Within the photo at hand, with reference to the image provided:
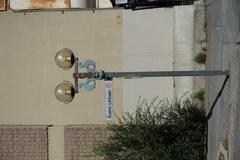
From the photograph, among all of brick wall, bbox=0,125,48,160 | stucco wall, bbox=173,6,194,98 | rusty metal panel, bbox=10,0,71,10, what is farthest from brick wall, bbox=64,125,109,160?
rusty metal panel, bbox=10,0,71,10

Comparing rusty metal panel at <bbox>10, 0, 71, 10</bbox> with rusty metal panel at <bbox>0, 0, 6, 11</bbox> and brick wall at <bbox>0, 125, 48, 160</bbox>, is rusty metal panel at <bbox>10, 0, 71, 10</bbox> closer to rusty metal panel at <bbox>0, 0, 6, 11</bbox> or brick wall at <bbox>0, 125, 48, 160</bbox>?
rusty metal panel at <bbox>0, 0, 6, 11</bbox>

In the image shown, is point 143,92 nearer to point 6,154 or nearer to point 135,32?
point 135,32

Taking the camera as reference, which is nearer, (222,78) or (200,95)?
(222,78)

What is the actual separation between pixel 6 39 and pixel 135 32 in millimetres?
2574

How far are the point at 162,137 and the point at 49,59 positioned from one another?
323 centimetres

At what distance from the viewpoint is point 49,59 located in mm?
10602

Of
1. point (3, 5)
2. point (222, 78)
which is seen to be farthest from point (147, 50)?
point (222, 78)

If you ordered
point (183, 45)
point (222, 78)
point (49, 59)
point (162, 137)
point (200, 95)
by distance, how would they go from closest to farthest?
point (222, 78)
point (162, 137)
point (200, 95)
point (183, 45)
point (49, 59)

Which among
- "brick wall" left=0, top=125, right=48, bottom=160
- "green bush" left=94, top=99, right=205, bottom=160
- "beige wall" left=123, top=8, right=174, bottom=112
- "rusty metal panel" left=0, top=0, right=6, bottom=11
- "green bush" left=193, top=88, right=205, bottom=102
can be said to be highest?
"rusty metal panel" left=0, top=0, right=6, bottom=11

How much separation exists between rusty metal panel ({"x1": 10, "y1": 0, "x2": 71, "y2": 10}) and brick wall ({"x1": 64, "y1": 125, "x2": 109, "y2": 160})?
2.42 m

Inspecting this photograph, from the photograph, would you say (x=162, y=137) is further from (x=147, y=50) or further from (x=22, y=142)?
Result: (x=22, y=142)

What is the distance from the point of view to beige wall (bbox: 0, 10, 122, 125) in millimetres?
10539

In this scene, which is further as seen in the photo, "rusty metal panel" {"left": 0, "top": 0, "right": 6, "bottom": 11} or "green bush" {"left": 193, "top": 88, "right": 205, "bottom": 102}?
"rusty metal panel" {"left": 0, "top": 0, "right": 6, "bottom": 11}

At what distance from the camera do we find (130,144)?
8.62m
